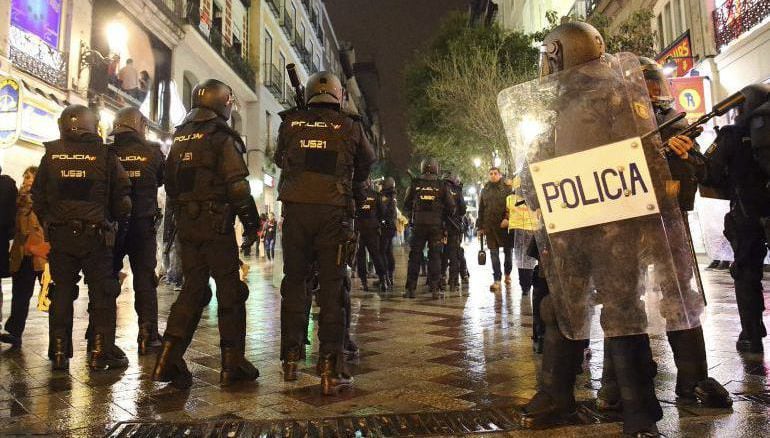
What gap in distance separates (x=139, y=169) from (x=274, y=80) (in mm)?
25603

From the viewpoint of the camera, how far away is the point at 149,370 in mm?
4195

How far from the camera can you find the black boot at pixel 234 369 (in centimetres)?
369

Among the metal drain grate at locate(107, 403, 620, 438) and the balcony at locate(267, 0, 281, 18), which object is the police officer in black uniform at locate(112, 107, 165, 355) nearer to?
the metal drain grate at locate(107, 403, 620, 438)

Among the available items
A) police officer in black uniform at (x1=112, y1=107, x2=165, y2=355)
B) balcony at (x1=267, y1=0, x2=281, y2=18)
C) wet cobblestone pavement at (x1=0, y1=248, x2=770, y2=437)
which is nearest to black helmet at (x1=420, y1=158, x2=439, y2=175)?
wet cobblestone pavement at (x1=0, y1=248, x2=770, y2=437)

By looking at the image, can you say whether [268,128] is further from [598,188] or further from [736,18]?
[598,188]

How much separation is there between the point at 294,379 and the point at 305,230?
38.7 inches

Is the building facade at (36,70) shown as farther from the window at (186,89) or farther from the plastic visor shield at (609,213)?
the plastic visor shield at (609,213)

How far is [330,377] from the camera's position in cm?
349

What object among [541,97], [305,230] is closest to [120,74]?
[305,230]

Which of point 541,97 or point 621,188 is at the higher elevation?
point 541,97

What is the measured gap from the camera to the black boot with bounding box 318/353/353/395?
3.45 metres

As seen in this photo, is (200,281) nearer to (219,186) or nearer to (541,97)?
(219,186)

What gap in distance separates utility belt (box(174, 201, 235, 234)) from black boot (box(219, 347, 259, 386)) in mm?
794

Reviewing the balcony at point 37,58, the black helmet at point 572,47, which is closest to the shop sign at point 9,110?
the balcony at point 37,58
